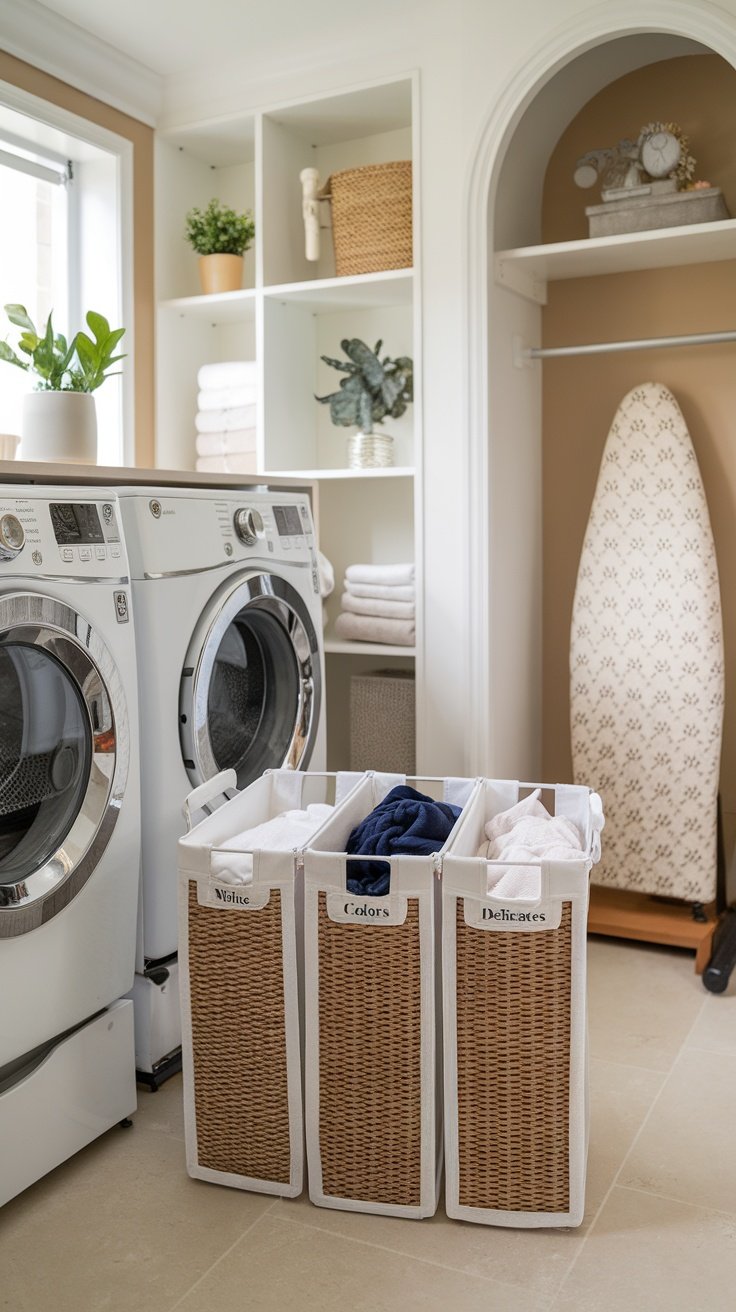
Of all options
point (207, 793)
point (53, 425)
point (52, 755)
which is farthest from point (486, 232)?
point (52, 755)

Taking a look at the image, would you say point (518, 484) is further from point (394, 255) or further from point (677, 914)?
point (677, 914)

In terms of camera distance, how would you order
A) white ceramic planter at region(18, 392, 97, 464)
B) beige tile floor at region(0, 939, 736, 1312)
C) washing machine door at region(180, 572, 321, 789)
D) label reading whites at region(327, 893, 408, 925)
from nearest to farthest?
beige tile floor at region(0, 939, 736, 1312)
label reading whites at region(327, 893, 408, 925)
washing machine door at region(180, 572, 321, 789)
white ceramic planter at region(18, 392, 97, 464)

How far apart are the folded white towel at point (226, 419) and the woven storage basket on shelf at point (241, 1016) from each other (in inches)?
64.0

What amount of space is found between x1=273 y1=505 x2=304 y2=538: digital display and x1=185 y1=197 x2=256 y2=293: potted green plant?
Answer: 987 mm

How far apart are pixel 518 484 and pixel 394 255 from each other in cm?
67

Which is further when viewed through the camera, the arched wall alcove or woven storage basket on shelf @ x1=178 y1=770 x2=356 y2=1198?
the arched wall alcove

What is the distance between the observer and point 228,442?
10.1 ft

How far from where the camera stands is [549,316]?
9.78ft

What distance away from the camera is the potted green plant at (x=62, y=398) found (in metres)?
2.17

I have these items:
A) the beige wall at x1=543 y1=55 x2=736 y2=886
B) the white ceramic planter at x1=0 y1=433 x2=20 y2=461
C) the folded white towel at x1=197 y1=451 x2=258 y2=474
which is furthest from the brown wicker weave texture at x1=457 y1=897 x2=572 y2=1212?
the folded white towel at x1=197 y1=451 x2=258 y2=474

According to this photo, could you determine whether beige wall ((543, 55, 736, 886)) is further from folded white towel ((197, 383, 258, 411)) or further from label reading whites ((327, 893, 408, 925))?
label reading whites ((327, 893, 408, 925))

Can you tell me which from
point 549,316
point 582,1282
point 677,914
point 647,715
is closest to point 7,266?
point 549,316

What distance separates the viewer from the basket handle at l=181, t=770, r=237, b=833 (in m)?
1.88

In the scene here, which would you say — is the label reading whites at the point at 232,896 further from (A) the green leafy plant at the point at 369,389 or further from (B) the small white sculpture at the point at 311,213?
(B) the small white sculpture at the point at 311,213
